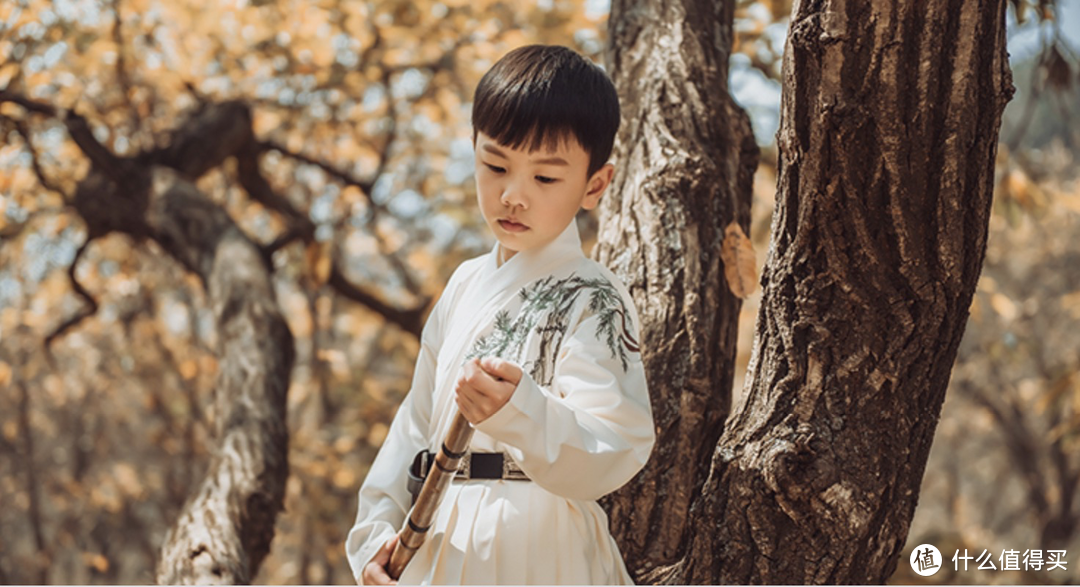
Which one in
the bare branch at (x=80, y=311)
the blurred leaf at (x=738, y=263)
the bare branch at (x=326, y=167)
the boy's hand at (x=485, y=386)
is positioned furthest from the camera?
the bare branch at (x=326, y=167)

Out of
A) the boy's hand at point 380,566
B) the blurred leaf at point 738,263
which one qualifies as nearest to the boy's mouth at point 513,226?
the boy's hand at point 380,566

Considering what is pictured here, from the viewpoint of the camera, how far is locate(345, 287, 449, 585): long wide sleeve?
4.03 feet

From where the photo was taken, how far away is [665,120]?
5.84 feet

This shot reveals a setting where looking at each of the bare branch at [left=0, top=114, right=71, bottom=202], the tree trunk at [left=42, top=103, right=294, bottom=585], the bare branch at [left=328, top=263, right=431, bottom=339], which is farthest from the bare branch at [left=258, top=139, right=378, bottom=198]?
the bare branch at [left=0, top=114, right=71, bottom=202]

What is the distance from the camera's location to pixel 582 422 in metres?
1.05

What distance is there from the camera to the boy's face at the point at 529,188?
1.16 meters

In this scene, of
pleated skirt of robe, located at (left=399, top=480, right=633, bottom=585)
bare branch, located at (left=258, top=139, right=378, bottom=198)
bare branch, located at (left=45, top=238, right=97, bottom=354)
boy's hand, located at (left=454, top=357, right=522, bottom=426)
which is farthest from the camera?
bare branch, located at (left=258, top=139, right=378, bottom=198)

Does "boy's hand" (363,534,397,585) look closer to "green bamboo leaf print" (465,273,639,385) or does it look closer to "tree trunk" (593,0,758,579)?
"green bamboo leaf print" (465,273,639,385)

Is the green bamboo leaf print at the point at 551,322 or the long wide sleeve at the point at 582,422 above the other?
the green bamboo leaf print at the point at 551,322

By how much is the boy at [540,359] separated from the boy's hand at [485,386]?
48mm

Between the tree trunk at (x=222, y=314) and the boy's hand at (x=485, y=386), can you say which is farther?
the tree trunk at (x=222, y=314)

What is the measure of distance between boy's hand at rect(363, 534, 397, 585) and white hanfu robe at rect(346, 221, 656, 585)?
0.06 feet

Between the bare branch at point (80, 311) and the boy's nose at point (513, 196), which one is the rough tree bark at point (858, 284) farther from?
the bare branch at point (80, 311)

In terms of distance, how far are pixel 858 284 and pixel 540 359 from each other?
370 millimetres
